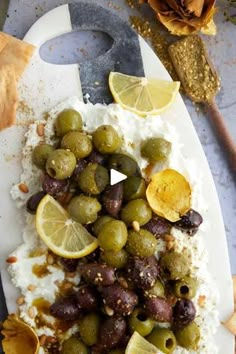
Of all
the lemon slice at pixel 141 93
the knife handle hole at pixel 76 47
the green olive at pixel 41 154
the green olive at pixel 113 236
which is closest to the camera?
the green olive at pixel 113 236

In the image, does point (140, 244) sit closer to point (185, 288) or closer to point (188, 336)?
point (185, 288)

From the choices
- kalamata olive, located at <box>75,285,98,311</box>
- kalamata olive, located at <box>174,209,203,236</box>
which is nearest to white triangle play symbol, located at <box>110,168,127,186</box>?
kalamata olive, located at <box>174,209,203,236</box>

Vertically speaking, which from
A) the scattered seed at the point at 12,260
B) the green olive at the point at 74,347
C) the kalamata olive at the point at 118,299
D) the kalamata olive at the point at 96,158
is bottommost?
the green olive at the point at 74,347

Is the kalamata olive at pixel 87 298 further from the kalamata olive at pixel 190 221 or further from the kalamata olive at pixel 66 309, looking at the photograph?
the kalamata olive at pixel 190 221

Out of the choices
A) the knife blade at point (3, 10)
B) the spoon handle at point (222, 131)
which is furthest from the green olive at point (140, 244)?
the knife blade at point (3, 10)

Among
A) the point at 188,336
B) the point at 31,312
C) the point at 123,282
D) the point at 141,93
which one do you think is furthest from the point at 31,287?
the point at 141,93

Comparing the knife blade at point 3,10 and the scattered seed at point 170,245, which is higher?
the knife blade at point 3,10

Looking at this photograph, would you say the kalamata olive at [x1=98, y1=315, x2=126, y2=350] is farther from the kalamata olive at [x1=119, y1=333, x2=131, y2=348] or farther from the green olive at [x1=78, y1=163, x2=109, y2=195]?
the green olive at [x1=78, y1=163, x2=109, y2=195]

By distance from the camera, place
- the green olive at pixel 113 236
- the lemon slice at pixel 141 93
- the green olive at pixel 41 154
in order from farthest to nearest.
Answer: the lemon slice at pixel 141 93
the green olive at pixel 41 154
the green olive at pixel 113 236
